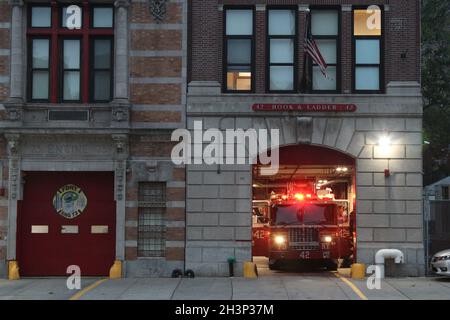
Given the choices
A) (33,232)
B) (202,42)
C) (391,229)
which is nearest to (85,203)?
(33,232)

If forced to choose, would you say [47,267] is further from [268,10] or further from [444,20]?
[444,20]

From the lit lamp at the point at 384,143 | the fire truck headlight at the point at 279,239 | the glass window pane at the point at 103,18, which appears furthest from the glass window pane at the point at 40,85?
the lit lamp at the point at 384,143

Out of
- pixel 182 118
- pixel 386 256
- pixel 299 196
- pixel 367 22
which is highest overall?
pixel 367 22

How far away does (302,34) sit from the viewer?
71.9 feet

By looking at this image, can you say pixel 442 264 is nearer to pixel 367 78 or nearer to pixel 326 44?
pixel 367 78

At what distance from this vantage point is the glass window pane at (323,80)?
2208 cm

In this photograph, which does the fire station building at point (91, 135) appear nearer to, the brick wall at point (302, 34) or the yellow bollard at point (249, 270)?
the brick wall at point (302, 34)

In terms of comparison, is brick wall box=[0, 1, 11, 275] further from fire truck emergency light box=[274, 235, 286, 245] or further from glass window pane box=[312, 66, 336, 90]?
glass window pane box=[312, 66, 336, 90]

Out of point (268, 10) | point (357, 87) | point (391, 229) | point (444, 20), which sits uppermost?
point (444, 20)

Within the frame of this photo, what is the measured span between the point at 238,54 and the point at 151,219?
18.6 feet

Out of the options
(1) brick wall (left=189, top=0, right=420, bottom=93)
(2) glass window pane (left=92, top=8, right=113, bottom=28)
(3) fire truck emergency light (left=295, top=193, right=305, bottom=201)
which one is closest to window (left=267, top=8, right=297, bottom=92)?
(1) brick wall (left=189, top=0, right=420, bottom=93)

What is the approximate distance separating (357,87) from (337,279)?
5.83 metres

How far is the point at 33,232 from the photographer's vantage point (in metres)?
21.9

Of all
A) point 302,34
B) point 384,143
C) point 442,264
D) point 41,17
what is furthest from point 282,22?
point 442,264
